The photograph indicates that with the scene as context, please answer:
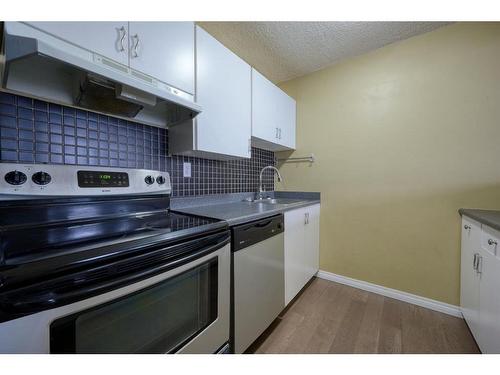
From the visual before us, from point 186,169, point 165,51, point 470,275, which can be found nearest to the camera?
point 165,51

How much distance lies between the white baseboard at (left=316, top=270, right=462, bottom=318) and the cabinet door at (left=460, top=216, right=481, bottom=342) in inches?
4.3

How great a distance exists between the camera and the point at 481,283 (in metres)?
1.15

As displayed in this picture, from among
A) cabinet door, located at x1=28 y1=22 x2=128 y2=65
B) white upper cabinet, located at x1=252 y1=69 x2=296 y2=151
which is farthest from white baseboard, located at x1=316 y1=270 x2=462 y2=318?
cabinet door, located at x1=28 y1=22 x2=128 y2=65

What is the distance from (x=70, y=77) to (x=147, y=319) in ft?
3.60

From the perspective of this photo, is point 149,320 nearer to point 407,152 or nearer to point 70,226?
point 70,226

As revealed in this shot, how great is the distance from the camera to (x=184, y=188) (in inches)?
59.2

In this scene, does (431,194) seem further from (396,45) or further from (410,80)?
(396,45)

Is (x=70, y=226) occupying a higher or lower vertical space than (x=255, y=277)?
higher

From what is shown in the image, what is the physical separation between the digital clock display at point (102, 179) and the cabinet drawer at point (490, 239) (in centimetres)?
190

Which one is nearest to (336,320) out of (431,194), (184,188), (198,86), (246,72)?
(431,194)

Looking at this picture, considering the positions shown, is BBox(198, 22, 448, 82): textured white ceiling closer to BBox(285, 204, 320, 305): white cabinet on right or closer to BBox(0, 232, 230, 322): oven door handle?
BBox(285, 204, 320, 305): white cabinet on right

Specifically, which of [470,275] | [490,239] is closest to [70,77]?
[490,239]
